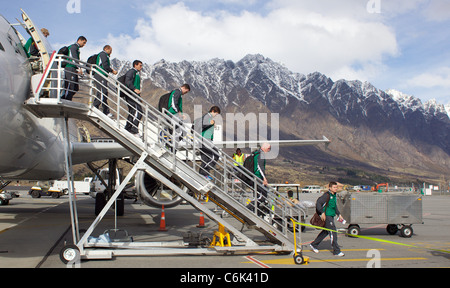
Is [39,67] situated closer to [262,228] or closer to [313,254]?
[262,228]

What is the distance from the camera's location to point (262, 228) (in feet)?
28.5

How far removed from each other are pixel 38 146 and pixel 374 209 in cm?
959

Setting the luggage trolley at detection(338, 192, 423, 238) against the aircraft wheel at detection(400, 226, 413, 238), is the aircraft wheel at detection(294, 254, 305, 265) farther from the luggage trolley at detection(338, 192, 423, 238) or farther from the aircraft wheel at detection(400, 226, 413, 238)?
the aircraft wheel at detection(400, 226, 413, 238)

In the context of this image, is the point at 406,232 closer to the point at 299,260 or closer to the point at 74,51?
the point at 299,260

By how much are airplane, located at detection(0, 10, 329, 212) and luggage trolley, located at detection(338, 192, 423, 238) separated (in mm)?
5385

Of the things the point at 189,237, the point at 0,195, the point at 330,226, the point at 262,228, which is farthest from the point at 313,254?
the point at 0,195

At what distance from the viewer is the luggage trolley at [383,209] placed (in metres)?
12.2

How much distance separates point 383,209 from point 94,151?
9.82 meters

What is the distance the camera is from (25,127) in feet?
29.4

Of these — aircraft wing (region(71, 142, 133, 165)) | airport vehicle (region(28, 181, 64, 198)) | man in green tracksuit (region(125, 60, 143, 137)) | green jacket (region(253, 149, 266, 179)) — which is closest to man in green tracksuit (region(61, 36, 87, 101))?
man in green tracksuit (region(125, 60, 143, 137))

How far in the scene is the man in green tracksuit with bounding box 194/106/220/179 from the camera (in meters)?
9.52

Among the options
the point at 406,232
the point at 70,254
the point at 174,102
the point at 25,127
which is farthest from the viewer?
the point at 406,232

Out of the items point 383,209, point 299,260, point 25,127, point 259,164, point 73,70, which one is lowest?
point 299,260

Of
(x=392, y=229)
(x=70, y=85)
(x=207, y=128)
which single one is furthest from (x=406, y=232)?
(x=70, y=85)
